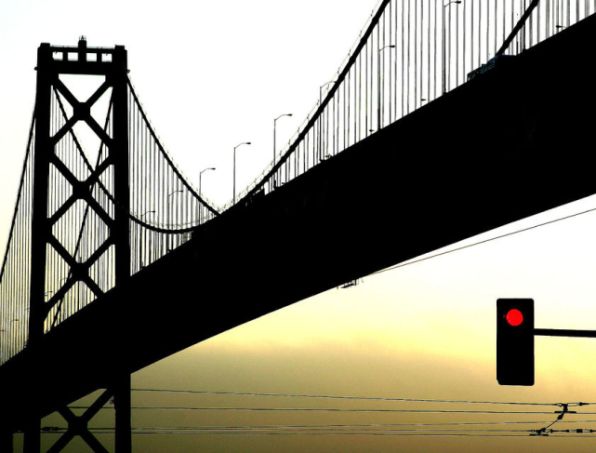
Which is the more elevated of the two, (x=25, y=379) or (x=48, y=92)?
(x=48, y=92)

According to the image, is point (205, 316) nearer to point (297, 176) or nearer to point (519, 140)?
point (297, 176)

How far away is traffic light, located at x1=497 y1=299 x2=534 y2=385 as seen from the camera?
59.3 ft

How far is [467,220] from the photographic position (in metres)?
23.4

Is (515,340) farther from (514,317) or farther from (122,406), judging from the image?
(122,406)

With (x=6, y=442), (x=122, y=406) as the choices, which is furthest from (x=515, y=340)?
(x=6, y=442)

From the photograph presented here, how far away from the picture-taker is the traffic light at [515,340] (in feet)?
59.3

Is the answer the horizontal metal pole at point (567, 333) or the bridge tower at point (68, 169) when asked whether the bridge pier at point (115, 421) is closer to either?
the bridge tower at point (68, 169)

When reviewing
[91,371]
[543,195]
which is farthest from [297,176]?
[91,371]

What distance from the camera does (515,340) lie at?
59.6 ft

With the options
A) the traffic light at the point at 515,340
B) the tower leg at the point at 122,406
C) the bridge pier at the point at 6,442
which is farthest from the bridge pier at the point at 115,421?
the traffic light at the point at 515,340

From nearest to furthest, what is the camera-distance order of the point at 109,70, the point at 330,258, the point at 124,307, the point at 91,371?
1. the point at 330,258
2. the point at 124,307
3. the point at 91,371
4. the point at 109,70

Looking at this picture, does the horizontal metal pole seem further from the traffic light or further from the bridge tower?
the bridge tower

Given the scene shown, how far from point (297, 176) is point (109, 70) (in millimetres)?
22115

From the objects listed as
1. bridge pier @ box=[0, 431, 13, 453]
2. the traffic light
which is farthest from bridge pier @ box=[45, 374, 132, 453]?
the traffic light
